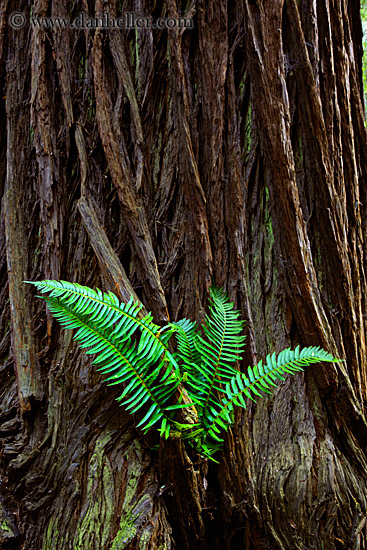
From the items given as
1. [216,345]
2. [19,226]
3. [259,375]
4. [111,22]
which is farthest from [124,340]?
[111,22]

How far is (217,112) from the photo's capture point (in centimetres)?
200

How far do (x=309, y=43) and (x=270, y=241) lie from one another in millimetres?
1024

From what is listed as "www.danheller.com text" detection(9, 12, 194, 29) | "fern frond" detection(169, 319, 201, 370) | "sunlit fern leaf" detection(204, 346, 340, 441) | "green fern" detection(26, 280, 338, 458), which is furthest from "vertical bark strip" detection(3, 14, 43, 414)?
"sunlit fern leaf" detection(204, 346, 340, 441)

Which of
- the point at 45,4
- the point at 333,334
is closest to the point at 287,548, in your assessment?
the point at 333,334

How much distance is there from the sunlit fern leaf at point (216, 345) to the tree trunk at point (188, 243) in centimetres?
11

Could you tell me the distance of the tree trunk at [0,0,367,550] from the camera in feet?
5.34

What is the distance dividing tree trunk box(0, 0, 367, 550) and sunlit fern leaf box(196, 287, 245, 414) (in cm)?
11

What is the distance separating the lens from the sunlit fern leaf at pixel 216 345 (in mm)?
1637

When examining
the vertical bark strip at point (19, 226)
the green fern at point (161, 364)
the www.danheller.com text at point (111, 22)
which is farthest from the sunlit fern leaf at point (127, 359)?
the www.danheller.com text at point (111, 22)

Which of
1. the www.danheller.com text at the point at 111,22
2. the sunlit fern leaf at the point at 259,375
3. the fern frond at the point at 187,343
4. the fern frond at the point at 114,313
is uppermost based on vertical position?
the www.danheller.com text at the point at 111,22

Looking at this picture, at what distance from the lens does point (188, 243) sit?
1.97m

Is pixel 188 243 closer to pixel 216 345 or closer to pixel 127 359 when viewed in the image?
pixel 216 345

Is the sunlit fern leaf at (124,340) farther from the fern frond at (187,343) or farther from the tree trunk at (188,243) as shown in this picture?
the tree trunk at (188,243)

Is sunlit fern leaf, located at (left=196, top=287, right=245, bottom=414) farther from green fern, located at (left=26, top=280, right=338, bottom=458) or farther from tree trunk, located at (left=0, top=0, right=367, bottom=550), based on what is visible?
tree trunk, located at (left=0, top=0, right=367, bottom=550)
